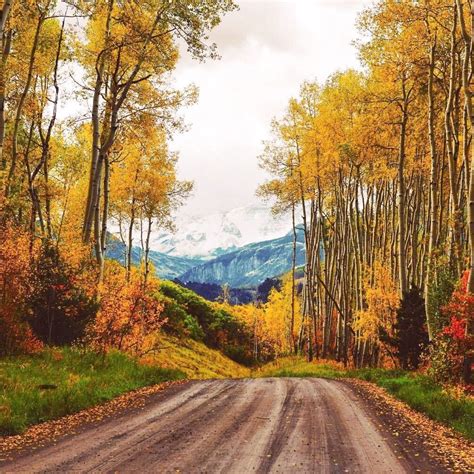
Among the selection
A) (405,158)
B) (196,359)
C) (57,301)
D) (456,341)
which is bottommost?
(196,359)

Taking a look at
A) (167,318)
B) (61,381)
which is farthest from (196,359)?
(61,381)

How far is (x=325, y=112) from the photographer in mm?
20812

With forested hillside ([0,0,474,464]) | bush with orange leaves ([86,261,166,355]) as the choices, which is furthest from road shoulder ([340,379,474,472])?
bush with orange leaves ([86,261,166,355])

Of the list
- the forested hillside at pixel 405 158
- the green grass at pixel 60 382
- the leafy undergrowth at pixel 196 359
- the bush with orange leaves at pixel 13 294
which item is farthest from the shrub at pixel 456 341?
the leafy undergrowth at pixel 196 359

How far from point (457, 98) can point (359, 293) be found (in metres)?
10.9

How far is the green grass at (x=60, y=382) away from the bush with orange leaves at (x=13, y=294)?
1.90 ft

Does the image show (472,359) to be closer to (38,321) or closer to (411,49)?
(411,49)

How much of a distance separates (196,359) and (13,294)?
2536cm

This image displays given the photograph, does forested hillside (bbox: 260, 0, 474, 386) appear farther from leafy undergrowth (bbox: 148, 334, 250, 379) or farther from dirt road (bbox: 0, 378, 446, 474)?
leafy undergrowth (bbox: 148, 334, 250, 379)

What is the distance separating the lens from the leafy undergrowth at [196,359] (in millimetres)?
31250

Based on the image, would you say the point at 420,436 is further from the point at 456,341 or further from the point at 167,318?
→ the point at 167,318

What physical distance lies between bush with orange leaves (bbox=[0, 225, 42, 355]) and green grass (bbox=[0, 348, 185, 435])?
0.58 meters

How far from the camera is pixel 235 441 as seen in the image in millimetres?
7340

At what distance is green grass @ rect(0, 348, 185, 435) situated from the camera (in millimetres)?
8625
